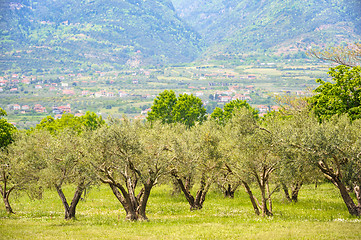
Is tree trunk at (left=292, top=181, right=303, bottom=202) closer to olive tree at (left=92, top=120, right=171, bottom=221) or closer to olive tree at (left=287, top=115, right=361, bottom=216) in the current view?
olive tree at (left=287, top=115, right=361, bottom=216)

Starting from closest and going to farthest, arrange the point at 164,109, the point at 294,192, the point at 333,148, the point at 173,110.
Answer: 1. the point at 333,148
2. the point at 294,192
3. the point at 173,110
4. the point at 164,109

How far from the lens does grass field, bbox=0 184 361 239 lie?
26859 mm

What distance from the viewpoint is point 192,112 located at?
320 ft

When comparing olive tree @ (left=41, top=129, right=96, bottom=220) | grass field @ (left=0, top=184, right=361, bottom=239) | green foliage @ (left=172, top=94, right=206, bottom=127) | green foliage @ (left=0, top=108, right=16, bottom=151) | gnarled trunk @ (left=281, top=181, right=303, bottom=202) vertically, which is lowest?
grass field @ (left=0, top=184, right=361, bottom=239)

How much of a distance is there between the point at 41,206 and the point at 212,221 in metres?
25.6

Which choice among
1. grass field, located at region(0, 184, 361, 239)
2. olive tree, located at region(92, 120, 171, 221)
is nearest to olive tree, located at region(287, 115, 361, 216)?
grass field, located at region(0, 184, 361, 239)

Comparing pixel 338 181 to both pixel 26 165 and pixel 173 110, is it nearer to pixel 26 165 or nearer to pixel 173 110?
pixel 26 165

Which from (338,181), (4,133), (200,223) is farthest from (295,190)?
(4,133)

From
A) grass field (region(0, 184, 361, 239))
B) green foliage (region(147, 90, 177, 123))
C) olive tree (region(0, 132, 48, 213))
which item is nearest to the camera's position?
grass field (region(0, 184, 361, 239))

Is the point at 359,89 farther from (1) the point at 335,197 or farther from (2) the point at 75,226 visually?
(2) the point at 75,226

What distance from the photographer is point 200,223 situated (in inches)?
1262

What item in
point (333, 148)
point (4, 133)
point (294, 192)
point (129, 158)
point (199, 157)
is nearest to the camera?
point (333, 148)

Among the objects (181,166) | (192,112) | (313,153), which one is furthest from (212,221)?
(192,112)

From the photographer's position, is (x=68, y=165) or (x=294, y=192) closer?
(x=68, y=165)
